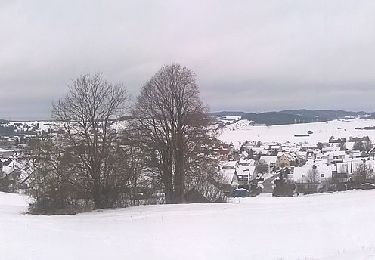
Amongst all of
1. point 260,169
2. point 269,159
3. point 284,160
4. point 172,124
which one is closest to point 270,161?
point 269,159

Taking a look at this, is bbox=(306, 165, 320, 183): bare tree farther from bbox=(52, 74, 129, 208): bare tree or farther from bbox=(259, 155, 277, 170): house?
bbox=(52, 74, 129, 208): bare tree

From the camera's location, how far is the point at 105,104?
35.2m

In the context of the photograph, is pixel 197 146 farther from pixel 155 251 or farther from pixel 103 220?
pixel 155 251

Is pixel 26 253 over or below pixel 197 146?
below

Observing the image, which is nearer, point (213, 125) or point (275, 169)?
point (213, 125)

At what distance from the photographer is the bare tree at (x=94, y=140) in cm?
3359

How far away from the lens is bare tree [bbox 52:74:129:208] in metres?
33.6

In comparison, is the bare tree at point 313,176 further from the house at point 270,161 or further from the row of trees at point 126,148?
the row of trees at point 126,148

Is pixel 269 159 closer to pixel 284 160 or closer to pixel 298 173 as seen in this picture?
pixel 284 160

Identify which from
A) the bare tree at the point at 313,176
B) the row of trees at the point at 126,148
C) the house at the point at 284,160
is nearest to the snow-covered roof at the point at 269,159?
the house at the point at 284,160

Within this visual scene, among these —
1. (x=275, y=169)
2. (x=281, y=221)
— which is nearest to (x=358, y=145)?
(x=275, y=169)

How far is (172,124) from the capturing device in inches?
1473

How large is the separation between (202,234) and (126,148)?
45.5 ft

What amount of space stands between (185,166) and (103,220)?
11.3 metres
